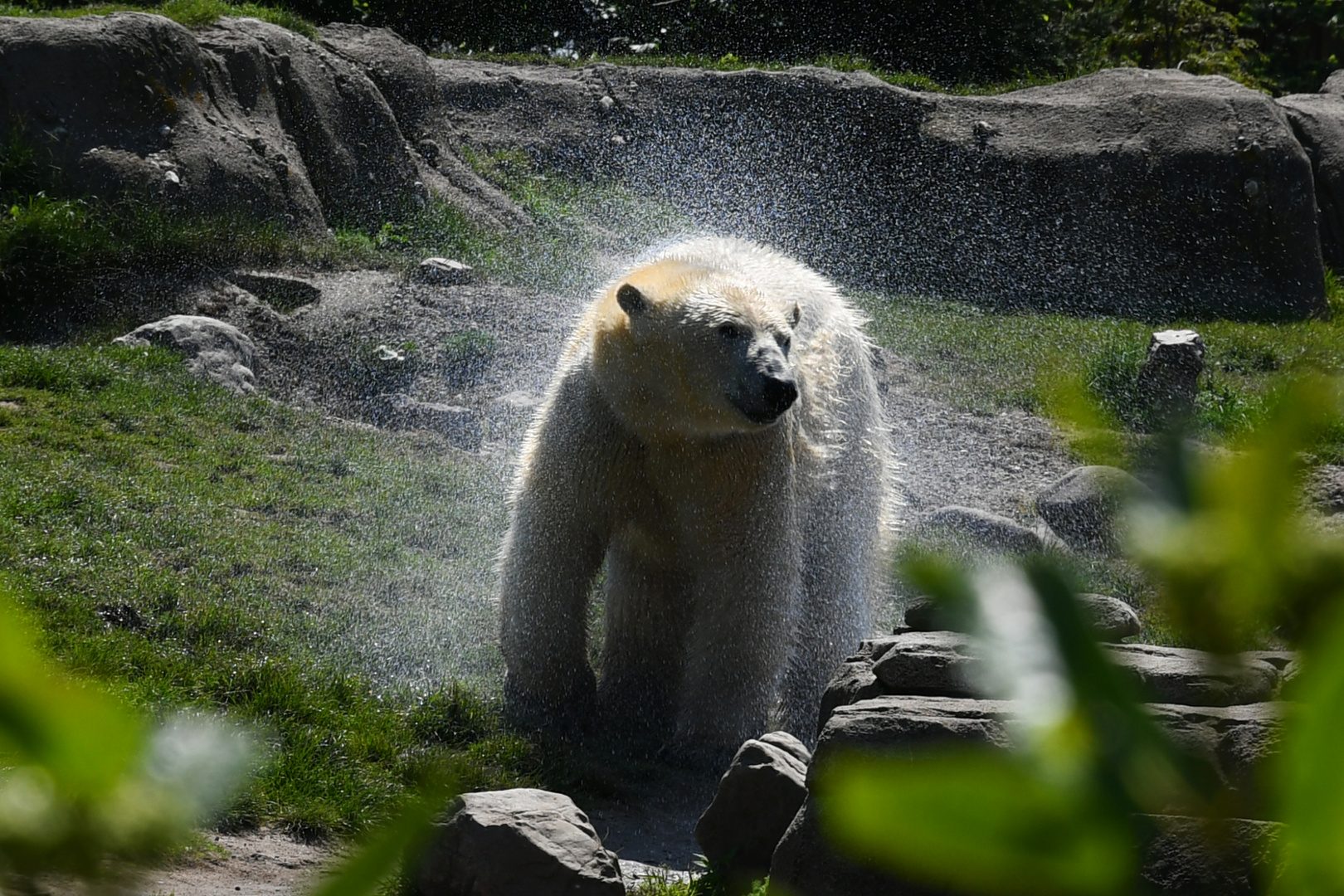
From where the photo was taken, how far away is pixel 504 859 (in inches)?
128

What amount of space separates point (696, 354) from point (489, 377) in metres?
4.83

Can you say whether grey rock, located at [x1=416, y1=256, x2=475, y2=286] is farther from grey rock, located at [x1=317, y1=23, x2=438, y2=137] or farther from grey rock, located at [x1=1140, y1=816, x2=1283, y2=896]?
grey rock, located at [x1=1140, y1=816, x2=1283, y2=896]

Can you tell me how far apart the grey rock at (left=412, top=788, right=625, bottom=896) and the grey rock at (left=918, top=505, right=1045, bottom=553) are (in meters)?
4.21

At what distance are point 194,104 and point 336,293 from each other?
1949 millimetres

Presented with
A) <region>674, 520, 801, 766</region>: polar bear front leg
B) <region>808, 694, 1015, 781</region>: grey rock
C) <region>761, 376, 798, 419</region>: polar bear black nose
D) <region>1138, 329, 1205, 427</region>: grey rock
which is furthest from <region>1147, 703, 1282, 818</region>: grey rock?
<region>1138, 329, 1205, 427</region>: grey rock

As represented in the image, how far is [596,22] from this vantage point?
60.1 feet

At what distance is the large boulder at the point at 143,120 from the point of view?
364 inches

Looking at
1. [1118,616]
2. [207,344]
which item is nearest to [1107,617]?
[1118,616]

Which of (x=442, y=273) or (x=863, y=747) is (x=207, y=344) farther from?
(x=863, y=747)

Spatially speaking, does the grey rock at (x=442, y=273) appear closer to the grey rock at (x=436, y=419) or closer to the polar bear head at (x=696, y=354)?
the grey rock at (x=436, y=419)

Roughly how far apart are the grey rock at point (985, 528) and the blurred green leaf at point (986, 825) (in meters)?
6.91

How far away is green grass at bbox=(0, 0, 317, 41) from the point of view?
10703 millimetres

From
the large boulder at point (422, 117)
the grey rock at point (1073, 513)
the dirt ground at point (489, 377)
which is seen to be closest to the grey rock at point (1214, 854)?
the grey rock at point (1073, 513)

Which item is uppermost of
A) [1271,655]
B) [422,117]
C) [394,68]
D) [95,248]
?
[1271,655]
